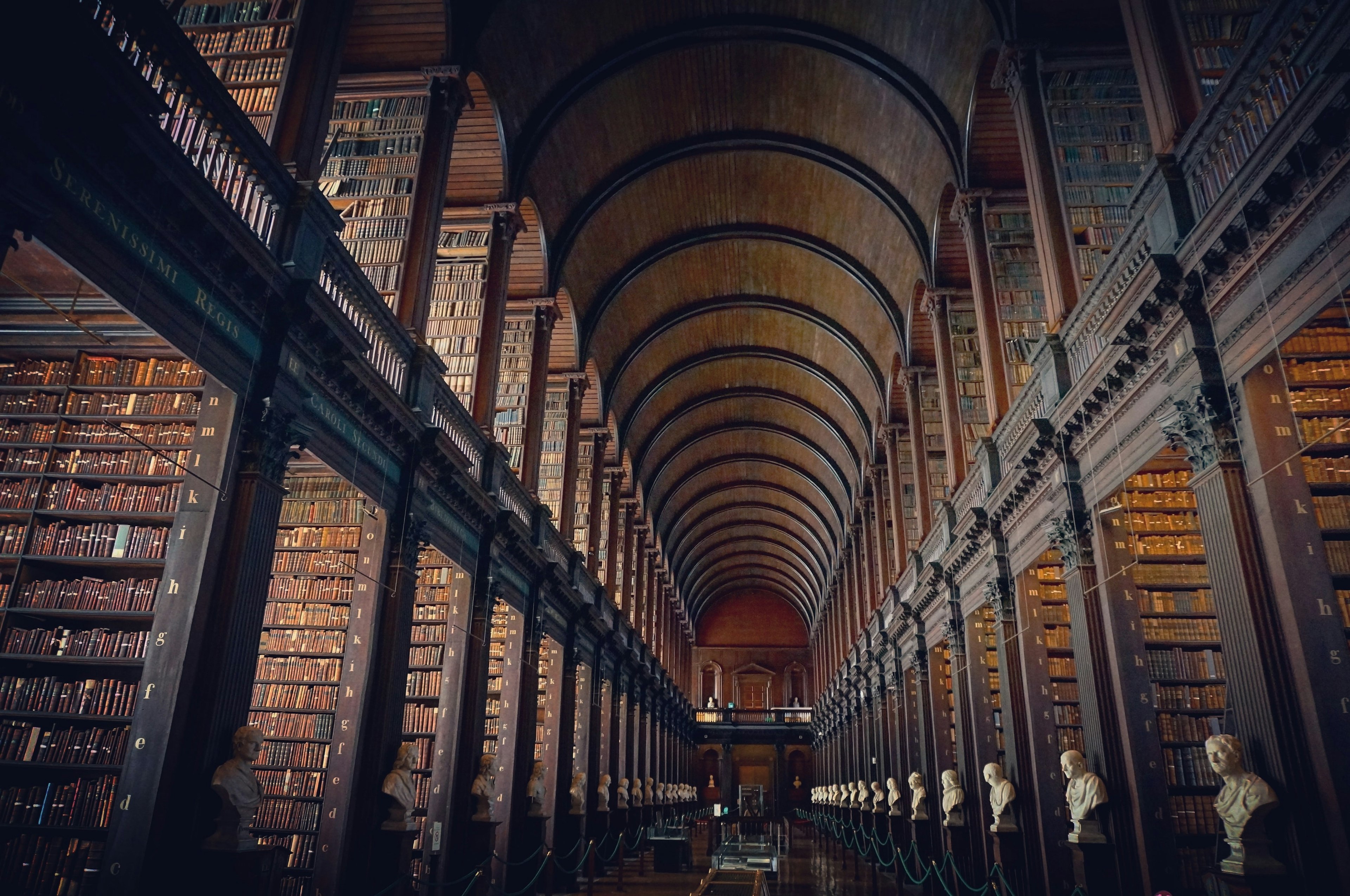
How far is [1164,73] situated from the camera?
561 cm

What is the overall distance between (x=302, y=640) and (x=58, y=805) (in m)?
2.61

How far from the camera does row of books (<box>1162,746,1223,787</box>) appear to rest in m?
6.41

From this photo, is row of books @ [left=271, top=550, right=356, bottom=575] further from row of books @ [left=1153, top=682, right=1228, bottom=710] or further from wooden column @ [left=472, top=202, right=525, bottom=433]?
row of books @ [left=1153, top=682, right=1228, bottom=710]

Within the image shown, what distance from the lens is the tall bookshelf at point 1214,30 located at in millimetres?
5738

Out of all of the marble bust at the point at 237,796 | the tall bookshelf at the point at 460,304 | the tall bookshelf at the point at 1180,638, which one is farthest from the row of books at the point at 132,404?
the tall bookshelf at the point at 1180,638

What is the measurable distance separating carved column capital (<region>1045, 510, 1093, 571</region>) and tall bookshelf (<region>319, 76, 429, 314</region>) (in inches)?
242

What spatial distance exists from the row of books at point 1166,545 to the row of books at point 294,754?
7.03 metres

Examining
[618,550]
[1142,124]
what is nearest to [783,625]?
[618,550]

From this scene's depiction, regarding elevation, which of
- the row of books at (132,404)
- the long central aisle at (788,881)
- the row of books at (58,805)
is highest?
the row of books at (132,404)

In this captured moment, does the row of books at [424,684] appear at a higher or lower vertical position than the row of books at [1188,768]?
higher

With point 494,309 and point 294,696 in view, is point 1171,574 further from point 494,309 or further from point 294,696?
point 294,696

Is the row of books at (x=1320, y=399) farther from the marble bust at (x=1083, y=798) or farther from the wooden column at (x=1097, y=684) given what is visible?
the marble bust at (x=1083, y=798)

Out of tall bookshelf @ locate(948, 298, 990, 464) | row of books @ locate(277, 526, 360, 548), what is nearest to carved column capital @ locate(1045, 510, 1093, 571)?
tall bookshelf @ locate(948, 298, 990, 464)

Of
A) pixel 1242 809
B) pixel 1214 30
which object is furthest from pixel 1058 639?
pixel 1214 30
